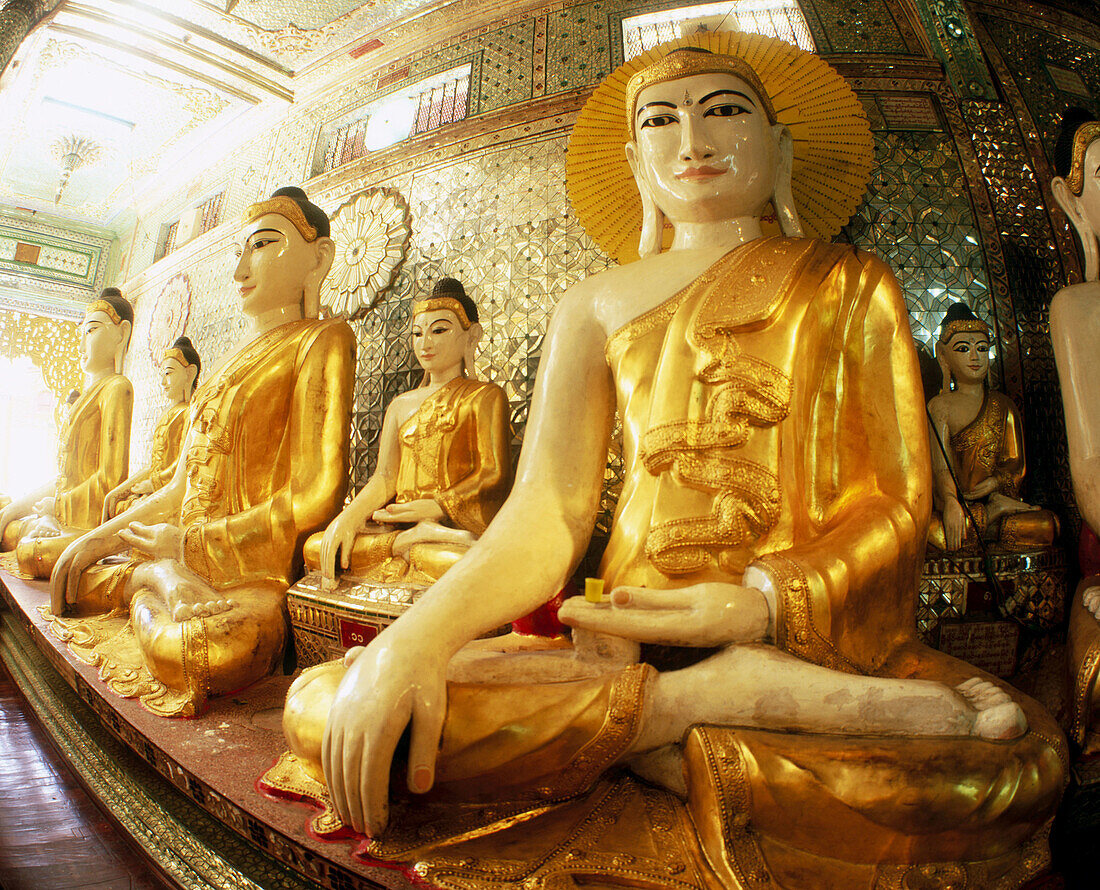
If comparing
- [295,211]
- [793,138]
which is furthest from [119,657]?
[793,138]

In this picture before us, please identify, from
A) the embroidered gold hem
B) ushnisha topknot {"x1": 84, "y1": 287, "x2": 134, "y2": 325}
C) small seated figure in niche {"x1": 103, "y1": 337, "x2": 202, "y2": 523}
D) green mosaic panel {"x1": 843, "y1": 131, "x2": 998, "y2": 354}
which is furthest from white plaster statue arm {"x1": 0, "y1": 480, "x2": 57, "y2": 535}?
green mosaic panel {"x1": 843, "y1": 131, "x2": 998, "y2": 354}

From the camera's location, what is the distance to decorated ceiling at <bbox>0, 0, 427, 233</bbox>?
3.51 meters

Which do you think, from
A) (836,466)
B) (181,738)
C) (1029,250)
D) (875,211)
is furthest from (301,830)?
(1029,250)

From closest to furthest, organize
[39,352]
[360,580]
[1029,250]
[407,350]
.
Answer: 1. [360,580]
2. [1029,250]
3. [407,350]
4. [39,352]

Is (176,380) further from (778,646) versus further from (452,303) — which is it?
(778,646)

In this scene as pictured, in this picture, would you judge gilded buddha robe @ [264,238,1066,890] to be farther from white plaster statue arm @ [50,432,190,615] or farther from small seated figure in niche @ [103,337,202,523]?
small seated figure in niche @ [103,337,202,523]

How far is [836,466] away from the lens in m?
1.29

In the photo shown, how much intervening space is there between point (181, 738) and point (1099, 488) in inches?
87.8

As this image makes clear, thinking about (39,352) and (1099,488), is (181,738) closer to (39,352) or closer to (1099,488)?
(1099,488)

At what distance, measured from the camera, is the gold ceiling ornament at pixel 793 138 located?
5.61ft

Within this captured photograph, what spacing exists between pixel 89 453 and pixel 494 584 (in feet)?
12.0

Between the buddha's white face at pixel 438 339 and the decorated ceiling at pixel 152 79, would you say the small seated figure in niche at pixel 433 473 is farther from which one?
the decorated ceiling at pixel 152 79

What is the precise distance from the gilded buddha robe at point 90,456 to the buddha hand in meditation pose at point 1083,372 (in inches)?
167

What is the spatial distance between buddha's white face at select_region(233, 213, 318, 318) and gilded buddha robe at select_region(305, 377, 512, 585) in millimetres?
758
